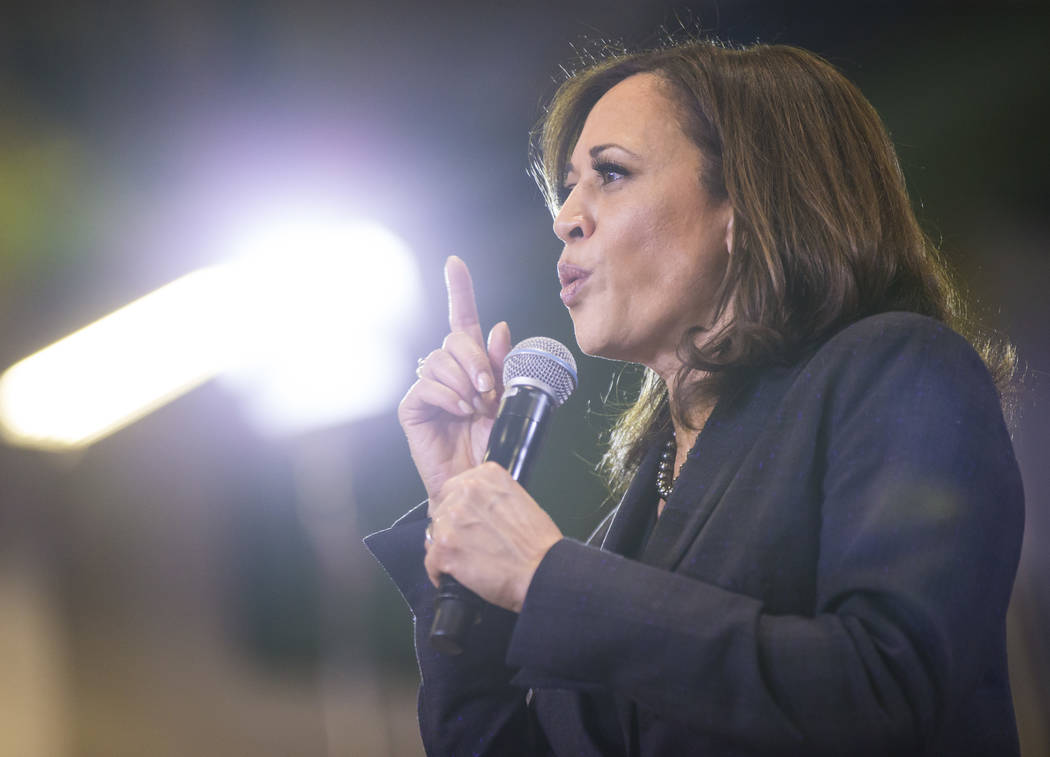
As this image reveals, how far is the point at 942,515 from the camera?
0.84m

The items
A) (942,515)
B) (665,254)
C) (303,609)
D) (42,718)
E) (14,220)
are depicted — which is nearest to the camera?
(942,515)

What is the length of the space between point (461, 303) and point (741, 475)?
67 centimetres

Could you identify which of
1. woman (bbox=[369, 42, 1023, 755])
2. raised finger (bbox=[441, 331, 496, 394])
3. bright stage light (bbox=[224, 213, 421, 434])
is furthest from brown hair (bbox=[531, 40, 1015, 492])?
bright stage light (bbox=[224, 213, 421, 434])

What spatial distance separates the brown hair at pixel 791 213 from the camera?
1.26 meters

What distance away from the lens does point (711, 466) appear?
1149 mm

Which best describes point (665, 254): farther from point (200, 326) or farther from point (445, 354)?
point (200, 326)

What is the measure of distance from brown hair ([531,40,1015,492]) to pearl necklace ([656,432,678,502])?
9cm

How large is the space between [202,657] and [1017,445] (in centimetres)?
315

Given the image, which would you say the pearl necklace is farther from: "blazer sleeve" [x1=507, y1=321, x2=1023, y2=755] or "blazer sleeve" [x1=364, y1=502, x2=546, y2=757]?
"blazer sleeve" [x1=507, y1=321, x2=1023, y2=755]

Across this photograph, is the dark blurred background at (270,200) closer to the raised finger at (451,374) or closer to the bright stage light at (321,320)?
the bright stage light at (321,320)

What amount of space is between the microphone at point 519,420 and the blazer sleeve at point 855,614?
0.34 feet

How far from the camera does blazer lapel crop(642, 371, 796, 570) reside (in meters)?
1.09

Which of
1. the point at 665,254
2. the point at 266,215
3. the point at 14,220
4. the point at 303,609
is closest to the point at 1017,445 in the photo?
the point at 665,254

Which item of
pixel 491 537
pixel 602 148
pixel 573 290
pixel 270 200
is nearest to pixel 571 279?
pixel 573 290
